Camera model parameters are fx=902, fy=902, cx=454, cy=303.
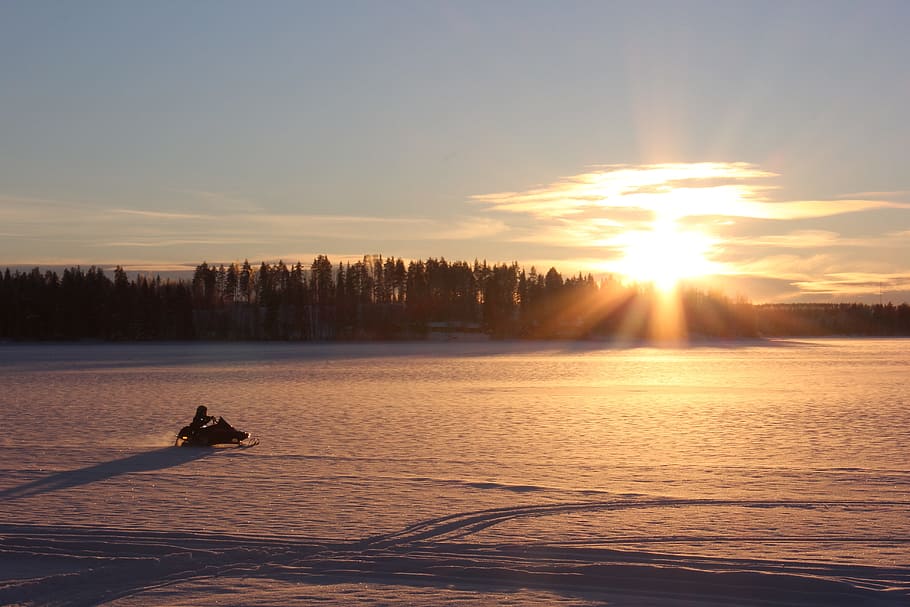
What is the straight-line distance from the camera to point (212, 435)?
14.3 meters

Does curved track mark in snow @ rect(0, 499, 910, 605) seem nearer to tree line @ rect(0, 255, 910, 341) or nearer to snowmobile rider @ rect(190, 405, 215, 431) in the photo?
snowmobile rider @ rect(190, 405, 215, 431)

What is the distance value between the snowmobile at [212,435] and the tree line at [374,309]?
102 m

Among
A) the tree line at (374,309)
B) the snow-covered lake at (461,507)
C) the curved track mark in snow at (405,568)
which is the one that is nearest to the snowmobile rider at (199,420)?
the snow-covered lake at (461,507)

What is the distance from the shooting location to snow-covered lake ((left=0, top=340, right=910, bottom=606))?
6656 millimetres

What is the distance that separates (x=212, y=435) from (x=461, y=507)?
628 cm

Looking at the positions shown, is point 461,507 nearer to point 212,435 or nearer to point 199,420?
point 212,435

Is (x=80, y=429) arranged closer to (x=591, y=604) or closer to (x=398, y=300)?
(x=591, y=604)

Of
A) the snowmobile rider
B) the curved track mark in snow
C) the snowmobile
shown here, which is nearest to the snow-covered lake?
the curved track mark in snow

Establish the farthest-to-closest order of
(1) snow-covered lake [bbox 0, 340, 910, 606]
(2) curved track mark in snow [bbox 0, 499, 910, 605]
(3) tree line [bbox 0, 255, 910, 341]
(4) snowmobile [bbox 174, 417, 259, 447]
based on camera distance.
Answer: (3) tree line [bbox 0, 255, 910, 341], (4) snowmobile [bbox 174, 417, 259, 447], (1) snow-covered lake [bbox 0, 340, 910, 606], (2) curved track mark in snow [bbox 0, 499, 910, 605]

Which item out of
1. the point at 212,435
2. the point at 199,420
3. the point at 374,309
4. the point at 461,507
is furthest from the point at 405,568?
the point at 374,309

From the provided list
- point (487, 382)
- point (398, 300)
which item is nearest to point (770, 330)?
point (398, 300)

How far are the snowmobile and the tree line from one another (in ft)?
336

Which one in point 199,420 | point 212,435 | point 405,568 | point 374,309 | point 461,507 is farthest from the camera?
point 374,309

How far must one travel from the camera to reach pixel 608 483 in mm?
10773
